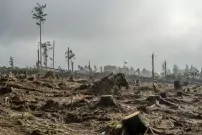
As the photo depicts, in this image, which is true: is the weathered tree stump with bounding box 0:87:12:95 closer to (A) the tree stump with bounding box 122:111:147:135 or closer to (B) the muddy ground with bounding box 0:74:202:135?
(B) the muddy ground with bounding box 0:74:202:135

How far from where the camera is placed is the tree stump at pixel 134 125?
1107 cm

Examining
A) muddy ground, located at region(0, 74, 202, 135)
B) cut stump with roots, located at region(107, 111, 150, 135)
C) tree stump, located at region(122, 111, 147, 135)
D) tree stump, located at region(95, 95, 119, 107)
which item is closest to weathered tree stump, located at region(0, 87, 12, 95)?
muddy ground, located at region(0, 74, 202, 135)

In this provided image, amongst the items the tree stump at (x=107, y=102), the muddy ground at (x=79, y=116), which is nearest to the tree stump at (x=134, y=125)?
the muddy ground at (x=79, y=116)

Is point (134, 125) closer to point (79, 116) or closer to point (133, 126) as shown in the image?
point (133, 126)

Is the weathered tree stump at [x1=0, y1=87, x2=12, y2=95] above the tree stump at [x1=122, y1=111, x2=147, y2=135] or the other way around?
above

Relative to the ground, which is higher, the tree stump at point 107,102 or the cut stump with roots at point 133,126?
the tree stump at point 107,102

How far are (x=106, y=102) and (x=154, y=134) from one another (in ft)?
21.5

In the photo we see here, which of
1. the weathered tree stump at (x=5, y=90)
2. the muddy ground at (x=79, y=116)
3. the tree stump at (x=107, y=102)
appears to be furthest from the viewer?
the weathered tree stump at (x=5, y=90)

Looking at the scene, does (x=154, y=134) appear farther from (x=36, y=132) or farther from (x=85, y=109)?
(x=85, y=109)

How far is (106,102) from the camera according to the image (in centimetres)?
1752

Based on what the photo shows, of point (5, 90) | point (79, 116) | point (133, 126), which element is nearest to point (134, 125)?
point (133, 126)

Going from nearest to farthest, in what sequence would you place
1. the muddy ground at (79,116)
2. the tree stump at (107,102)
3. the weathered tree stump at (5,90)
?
the muddy ground at (79,116), the tree stump at (107,102), the weathered tree stump at (5,90)

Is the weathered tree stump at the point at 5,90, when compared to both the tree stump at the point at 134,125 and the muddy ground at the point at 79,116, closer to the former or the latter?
the muddy ground at the point at 79,116

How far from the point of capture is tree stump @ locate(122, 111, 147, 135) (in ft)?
36.3
